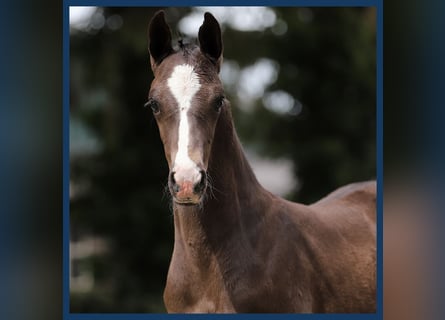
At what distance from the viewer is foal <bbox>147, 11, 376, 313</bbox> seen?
2893 millimetres

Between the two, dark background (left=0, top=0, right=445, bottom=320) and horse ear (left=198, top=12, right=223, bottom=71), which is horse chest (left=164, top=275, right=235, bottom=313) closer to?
dark background (left=0, top=0, right=445, bottom=320)

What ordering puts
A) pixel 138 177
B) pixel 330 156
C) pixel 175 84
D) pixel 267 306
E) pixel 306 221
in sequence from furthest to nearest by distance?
pixel 138 177, pixel 330 156, pixel 306 221, pixel 267 306, pixel 175 84

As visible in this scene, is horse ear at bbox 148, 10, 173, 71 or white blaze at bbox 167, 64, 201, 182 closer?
white blaze at bbox 167, 64, 201, 182

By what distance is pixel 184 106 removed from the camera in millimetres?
2863

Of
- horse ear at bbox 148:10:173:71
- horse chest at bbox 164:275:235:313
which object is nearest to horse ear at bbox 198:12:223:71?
horse ear at bbox 148:10:173:71

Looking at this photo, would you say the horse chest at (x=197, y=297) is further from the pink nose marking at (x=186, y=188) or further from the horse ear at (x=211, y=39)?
the horse ear at (x=211, y=39)
